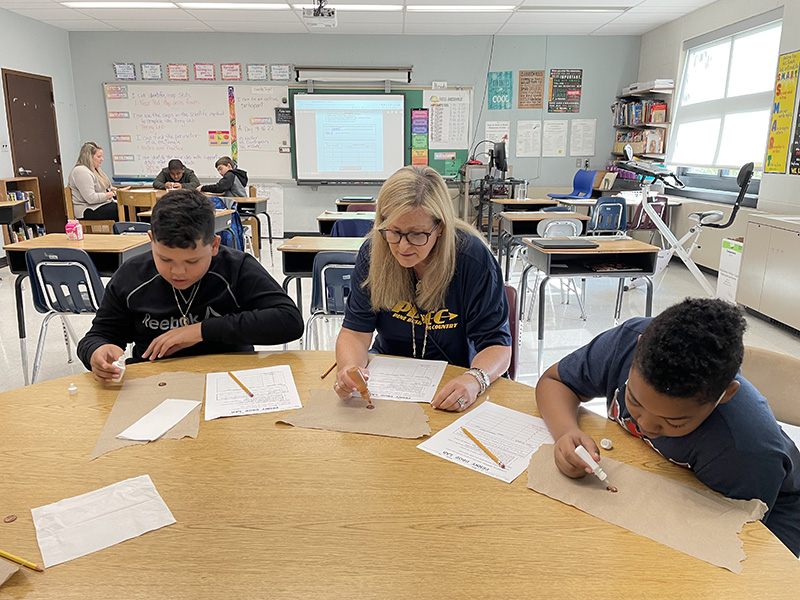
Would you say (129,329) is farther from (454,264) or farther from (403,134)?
(403,134)

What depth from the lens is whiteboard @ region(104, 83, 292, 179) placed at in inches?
299

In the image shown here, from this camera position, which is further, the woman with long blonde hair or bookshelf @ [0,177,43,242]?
bookshelf @ [0,177,43,242]

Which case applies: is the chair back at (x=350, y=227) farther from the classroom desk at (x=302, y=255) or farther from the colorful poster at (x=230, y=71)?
the colorful poster at (x=230, y=71)

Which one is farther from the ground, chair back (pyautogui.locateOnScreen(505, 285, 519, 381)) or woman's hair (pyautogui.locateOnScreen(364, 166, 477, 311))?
woman's hair (pyautogui.locateOnScreen(364, 166, 477, 311))

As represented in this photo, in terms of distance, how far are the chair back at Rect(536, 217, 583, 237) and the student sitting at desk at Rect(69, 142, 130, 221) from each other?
4758 mm

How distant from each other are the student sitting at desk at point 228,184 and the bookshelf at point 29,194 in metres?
1.96

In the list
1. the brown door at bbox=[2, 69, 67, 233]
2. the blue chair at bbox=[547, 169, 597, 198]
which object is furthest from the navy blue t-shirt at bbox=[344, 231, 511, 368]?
the brown door at bbox=[2, 69, 67, 233]

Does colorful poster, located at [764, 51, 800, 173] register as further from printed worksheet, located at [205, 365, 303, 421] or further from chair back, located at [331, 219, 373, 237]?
printed worksheet, located at [205, 365, 303, 421]

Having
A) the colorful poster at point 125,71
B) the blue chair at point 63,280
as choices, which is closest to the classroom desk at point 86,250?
the blue chair at point 63,280

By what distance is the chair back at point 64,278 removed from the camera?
267 centimetres

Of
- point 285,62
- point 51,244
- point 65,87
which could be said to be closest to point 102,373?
point 51,244

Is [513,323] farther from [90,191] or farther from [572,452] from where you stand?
[90,191]

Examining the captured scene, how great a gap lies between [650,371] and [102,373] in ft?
3.89

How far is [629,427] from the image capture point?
1099 mm
